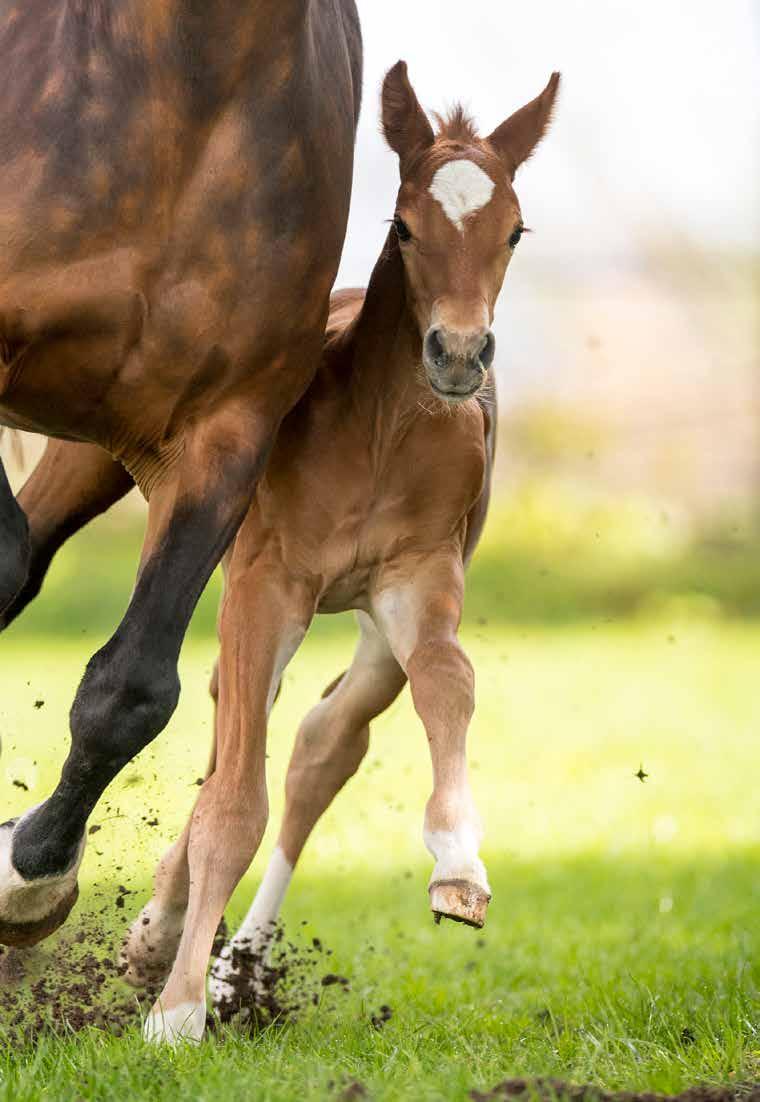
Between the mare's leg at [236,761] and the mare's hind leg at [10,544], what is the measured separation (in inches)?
28.6

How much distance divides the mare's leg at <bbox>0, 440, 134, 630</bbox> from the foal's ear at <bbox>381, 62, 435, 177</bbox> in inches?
43.2

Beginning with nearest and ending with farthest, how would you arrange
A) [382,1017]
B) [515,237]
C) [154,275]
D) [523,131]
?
[154,275]
[515,237]
[382,1017]
[523,131]

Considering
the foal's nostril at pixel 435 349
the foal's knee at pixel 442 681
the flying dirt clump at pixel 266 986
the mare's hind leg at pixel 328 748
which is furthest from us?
the mare's hind leg at pixel 328 748

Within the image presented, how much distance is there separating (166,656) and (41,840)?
0.50m

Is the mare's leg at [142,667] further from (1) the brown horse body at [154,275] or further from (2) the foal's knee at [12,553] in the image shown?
(2) the foal's knee at [12,553]

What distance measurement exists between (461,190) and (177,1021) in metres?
2.04

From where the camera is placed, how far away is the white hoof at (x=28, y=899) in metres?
4.12

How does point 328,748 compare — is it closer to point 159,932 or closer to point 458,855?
Answer: point 159,932

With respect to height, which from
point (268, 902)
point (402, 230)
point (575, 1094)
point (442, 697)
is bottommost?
point (575, 1094)

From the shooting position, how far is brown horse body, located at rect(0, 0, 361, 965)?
3854 mm

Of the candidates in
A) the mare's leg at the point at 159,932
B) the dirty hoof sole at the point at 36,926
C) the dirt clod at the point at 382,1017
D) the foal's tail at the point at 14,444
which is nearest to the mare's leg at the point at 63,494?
the foal's tail at the point at 14,444

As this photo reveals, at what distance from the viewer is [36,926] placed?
423 centimetres

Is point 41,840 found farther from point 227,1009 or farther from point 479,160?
point 479,160

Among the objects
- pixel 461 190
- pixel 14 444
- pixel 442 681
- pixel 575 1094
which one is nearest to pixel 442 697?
pixel 442 681
